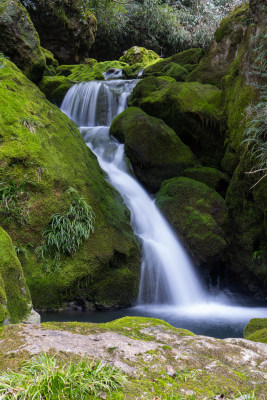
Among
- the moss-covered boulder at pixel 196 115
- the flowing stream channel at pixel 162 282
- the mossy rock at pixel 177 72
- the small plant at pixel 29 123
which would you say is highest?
the mossy rock at pixel 177 72

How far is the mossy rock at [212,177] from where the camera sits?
30.6ft

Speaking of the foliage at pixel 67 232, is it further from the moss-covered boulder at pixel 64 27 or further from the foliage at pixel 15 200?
the moss-covered boulder at pixel 64 27

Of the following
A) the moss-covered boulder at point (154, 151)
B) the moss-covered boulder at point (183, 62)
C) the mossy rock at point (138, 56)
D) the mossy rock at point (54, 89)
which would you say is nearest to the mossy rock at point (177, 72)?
the moss-covered boulder at point (183, 62)

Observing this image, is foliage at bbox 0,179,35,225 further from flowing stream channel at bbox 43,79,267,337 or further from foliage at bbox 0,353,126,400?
foliage at bbox 0,353,126,400

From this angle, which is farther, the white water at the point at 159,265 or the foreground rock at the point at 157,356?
the white water at the point at 159,265

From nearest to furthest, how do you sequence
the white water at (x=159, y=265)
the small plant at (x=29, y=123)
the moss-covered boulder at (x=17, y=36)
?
the small plant at (x=29, y=123), the white water at (x=159, y=265), the moss-covered boulder at (x=17, y=36)

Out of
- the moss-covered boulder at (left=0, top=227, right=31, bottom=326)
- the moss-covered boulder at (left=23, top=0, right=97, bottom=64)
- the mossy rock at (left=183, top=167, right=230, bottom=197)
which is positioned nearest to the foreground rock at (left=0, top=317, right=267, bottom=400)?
the moss-covered boulder at (left=0, top=227, right=31, bottom=326)

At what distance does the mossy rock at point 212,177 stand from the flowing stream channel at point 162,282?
154 centimetres

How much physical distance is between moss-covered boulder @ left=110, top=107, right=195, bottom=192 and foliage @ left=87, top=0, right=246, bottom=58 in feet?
51.7

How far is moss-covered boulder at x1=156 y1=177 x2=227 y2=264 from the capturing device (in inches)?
306

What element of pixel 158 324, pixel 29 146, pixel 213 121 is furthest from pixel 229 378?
pixel 213 121

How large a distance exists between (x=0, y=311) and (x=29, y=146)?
3777mm

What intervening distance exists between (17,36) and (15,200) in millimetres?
8371

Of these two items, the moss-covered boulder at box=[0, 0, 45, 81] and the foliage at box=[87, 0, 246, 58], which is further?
the foliage at box=[87, 0, 246, 58]
